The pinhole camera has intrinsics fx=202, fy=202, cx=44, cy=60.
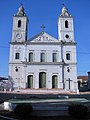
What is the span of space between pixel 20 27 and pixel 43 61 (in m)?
9.07

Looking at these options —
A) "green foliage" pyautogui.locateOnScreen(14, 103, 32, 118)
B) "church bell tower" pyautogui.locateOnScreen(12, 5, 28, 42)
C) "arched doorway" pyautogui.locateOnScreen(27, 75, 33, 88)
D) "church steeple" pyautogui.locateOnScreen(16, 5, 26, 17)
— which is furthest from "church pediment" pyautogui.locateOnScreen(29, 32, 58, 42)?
"green foliage" pyautogui.locateOnScreen(14, 103, 32, 118)

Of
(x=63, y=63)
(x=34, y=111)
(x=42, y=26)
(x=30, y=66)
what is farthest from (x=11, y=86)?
(x=34, y=111)

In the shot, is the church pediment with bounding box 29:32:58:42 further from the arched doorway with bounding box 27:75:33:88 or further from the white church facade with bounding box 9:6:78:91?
the arched doorway with bounding box 27:75:33:88

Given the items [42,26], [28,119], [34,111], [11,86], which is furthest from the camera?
[42,26]

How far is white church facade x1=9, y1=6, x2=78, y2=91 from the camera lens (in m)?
38.8

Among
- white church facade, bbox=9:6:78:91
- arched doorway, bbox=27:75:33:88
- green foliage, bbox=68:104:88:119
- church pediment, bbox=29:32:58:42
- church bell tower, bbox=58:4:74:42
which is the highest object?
church bell tower, bbox=58:4:74:42

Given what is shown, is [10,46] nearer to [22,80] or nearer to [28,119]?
[22,80]

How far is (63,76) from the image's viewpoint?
39.2 m

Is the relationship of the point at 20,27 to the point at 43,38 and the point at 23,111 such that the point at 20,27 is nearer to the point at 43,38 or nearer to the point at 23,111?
the point at 43,38

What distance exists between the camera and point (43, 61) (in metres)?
39.9

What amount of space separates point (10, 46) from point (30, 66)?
226 inches

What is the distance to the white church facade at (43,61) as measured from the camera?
1526 inches

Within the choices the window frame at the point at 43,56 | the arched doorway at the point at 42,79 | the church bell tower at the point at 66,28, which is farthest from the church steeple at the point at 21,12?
the arched doorway at the point at 42,79

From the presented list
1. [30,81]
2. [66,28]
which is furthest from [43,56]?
[66,28]
